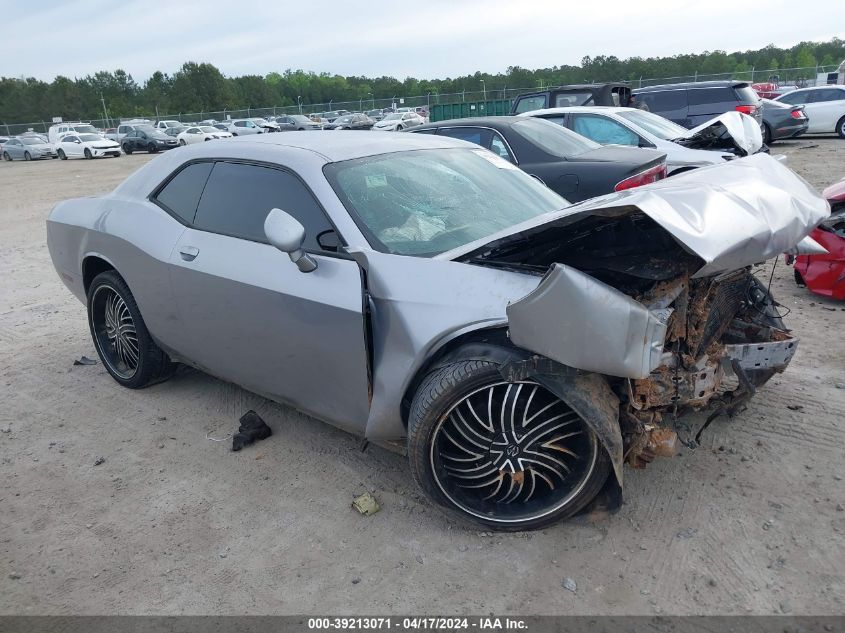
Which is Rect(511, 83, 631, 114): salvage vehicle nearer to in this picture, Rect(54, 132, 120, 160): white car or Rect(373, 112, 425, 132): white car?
Rect(373, 112, 425, 132): white car

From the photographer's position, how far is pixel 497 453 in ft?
8.54

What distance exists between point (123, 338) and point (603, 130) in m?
7.46

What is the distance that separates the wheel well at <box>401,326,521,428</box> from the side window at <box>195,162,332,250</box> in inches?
31.6

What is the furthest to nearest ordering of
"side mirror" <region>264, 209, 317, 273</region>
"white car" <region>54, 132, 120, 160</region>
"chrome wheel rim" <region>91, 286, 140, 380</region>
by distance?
"white car" <region>54, 132, 120, 160</region>, "chrome wheel rim" <region>91, 286, 140, 380</region>, "side mirror" <region>264, 209, 317, 273</region>

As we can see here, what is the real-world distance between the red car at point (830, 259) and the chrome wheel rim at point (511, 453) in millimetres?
3306

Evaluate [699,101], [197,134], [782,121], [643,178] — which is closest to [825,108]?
[782,121]

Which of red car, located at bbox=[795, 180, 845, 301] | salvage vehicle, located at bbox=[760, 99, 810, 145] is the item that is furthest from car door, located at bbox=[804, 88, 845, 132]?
red car, located at bbox=[795, 180, 845, 301]

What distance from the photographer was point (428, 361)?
104 inches

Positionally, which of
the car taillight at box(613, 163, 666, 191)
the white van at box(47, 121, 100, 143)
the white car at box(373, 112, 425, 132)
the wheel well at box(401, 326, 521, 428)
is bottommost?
the wheel well at box(401, 326, 521, 428)

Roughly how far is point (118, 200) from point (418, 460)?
2.79m

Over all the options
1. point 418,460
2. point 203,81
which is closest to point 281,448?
point 418,460

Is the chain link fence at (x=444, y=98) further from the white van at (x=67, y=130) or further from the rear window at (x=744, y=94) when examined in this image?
the rear window at (x=744, y=94)

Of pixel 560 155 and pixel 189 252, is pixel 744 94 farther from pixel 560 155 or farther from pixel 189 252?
pixel 189 252

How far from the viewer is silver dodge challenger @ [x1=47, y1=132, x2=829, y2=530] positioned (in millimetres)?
2240
